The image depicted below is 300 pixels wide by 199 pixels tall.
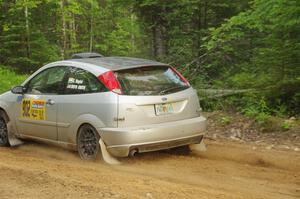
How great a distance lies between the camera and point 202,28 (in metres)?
15.8

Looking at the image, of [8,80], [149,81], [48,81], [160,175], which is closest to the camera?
[160,175]

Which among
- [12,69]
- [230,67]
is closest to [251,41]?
[230,67]

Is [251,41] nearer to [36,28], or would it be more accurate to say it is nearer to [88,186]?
[88,186]

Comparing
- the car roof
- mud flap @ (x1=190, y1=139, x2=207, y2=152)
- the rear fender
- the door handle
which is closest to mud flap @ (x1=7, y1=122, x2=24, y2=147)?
the door handle

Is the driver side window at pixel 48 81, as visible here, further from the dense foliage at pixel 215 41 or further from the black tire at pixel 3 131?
the dense foliage at pixel 215 41

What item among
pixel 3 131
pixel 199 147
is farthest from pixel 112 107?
pixel 3 131

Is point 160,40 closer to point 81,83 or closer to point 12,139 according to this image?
point 12,139

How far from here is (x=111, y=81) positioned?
299 inches

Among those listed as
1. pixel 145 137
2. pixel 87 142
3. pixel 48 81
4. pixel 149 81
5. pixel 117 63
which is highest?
pixel 117 63

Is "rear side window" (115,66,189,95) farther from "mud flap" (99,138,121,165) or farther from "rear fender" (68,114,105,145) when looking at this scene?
"mud flap" (99,138,121,165)

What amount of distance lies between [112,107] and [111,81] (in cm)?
Answer: 44

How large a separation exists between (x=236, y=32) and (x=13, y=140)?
18.6 feet

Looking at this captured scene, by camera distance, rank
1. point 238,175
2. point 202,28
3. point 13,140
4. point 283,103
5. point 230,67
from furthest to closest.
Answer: point 202,28
point 230,67
point 283,103
point 13,140
point 238,175

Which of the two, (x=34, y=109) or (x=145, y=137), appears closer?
(x=145, y=137)
